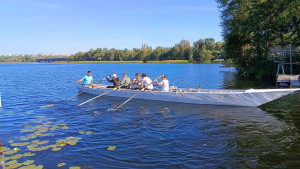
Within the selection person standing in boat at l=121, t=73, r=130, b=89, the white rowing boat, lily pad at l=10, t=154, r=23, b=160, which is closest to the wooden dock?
the white rowing boat

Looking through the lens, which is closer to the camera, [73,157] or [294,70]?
[73,157]

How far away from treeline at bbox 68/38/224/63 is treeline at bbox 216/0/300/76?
75663 millimetres

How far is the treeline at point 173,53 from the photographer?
13150 centimetres

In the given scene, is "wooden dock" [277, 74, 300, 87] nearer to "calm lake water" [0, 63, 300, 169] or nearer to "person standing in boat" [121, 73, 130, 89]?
"calm lake water" [0, 63, 300, 169]

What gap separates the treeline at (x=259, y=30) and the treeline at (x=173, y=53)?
75663 mm

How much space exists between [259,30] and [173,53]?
126 metres

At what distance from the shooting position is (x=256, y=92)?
12836 mm

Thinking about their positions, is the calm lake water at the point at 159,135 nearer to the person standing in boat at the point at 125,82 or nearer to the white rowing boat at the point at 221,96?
the white rowing boat at the point at 221,96

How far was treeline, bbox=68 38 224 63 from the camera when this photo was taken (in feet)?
431

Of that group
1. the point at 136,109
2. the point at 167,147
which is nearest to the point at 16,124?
the point at 136,109

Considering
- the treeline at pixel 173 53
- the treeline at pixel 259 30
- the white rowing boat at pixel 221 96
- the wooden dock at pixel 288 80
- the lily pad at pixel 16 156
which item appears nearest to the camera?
the lily pad at pixel 16 156

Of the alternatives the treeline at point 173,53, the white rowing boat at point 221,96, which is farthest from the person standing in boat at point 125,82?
the treeline at point 173,53

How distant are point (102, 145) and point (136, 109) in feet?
20.2

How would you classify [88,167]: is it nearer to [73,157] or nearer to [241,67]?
[73,157]
